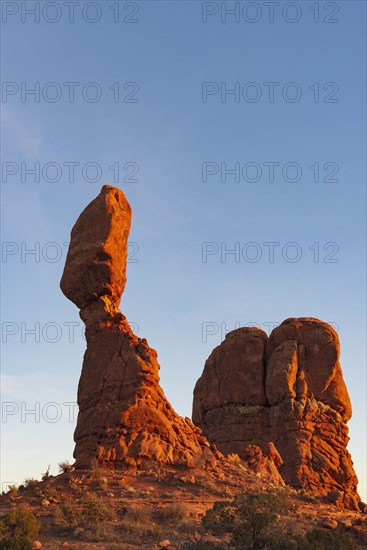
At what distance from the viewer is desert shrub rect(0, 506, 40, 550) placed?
26712 mm

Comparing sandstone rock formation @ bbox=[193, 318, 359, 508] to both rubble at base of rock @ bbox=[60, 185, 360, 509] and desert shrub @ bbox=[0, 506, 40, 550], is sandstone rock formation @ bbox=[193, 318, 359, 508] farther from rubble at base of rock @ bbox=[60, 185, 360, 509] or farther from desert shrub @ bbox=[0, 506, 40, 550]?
desert shrub @ bbox=[0, 506, 40, 550]

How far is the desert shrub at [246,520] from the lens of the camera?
1115 inches

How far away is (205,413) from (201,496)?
20.4 metres

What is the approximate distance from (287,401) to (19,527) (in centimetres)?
2480

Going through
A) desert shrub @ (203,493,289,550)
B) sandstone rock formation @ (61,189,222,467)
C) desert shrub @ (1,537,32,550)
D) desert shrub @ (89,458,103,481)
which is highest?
sandstone rock formation @ (61,189,222,467)

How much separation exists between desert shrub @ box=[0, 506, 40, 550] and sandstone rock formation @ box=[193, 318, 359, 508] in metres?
20.7

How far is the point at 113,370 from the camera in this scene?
38.2m

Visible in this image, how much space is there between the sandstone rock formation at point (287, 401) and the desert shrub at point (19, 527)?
20703 millimetres

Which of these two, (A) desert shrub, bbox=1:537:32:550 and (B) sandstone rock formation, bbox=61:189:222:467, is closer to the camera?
(A) desert shrub, bbox=1:537:32:550

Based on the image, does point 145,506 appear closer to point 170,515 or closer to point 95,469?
point 170,515

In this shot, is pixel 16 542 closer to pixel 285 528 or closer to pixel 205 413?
pixel 285 528

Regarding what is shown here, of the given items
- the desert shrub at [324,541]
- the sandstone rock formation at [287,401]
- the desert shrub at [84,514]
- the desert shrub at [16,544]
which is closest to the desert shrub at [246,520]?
the desert shrub at [324,541]

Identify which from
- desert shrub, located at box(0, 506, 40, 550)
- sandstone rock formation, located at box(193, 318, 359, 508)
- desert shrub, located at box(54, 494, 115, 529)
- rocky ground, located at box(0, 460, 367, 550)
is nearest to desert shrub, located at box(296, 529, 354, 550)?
rocky ground, located at box(0, 460, 367, 550)

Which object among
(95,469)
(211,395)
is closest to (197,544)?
(95,469)
